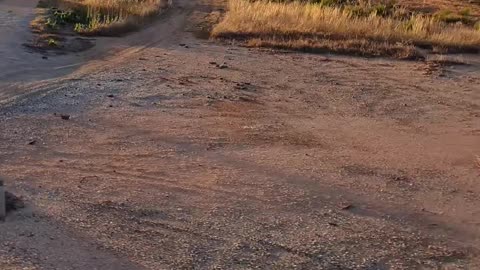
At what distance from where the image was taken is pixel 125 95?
13.1 meters

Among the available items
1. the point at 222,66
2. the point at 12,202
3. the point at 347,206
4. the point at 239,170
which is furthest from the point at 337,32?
the point at 12,202

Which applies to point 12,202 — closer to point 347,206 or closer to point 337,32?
point 347,206

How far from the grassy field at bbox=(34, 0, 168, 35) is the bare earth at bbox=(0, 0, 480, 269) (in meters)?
6.58

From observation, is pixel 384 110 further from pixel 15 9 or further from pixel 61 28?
pixel 15 9

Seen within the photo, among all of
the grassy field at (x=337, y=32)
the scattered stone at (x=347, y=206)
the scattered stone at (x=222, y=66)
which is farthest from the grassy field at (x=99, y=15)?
the scattered stone at (x=347, y=206)

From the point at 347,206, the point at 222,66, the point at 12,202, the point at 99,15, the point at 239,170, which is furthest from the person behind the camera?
the point at 99,15

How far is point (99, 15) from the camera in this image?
25.5 metres

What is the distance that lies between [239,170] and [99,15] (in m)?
17.7

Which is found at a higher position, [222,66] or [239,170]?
[239,170]

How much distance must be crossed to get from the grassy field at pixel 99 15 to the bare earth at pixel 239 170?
6.58m

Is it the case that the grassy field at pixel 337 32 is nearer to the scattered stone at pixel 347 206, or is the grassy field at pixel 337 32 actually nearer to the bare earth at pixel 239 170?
the bare earth at pixel 239 170

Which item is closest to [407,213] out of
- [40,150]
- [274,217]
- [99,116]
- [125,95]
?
[274,217]

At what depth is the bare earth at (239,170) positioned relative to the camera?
653cm

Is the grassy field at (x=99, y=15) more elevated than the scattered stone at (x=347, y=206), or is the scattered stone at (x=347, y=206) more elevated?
the scattered stone at (x=347, y=206)
